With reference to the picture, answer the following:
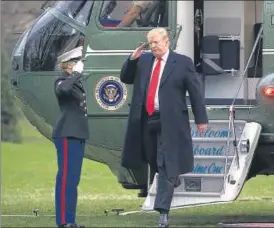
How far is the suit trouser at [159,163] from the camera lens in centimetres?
1054

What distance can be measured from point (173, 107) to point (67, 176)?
124 cm

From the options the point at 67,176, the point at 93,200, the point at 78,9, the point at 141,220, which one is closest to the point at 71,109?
the point at 67,176

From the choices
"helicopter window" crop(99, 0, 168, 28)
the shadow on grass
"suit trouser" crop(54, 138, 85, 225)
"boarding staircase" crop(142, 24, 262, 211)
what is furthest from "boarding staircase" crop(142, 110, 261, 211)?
"helicopter window" crop(99, 0, 168, 28)

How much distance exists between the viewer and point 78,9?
13.3m

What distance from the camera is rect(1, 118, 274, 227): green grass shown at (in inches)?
504

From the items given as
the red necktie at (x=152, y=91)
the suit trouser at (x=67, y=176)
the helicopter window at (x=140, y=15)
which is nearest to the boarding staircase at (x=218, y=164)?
the suit trouser at (x=67, y=176)

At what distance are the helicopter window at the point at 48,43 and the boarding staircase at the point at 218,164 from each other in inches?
68.2

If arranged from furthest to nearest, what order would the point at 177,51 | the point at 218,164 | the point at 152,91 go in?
the point at 177,51 → the point at 218,164 → the point at 152,91

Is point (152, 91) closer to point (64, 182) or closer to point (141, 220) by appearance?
point (64, 182)

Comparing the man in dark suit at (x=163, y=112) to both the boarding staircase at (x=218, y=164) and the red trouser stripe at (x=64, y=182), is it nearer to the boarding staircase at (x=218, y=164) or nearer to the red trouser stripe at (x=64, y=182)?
the red trouser stripe at (x=64, y=182)

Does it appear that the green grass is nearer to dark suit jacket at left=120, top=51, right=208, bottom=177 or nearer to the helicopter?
the helicopter

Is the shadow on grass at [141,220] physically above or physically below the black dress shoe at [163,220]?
below

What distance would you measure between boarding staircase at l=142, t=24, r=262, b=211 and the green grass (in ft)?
1.12

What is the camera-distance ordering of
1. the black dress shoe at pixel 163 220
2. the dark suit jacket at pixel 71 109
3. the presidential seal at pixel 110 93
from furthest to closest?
the presidential seal at pixel 110 93 < the dark suit jacket at pixel 71 109 < the black dress shoe at pixel 163 220
